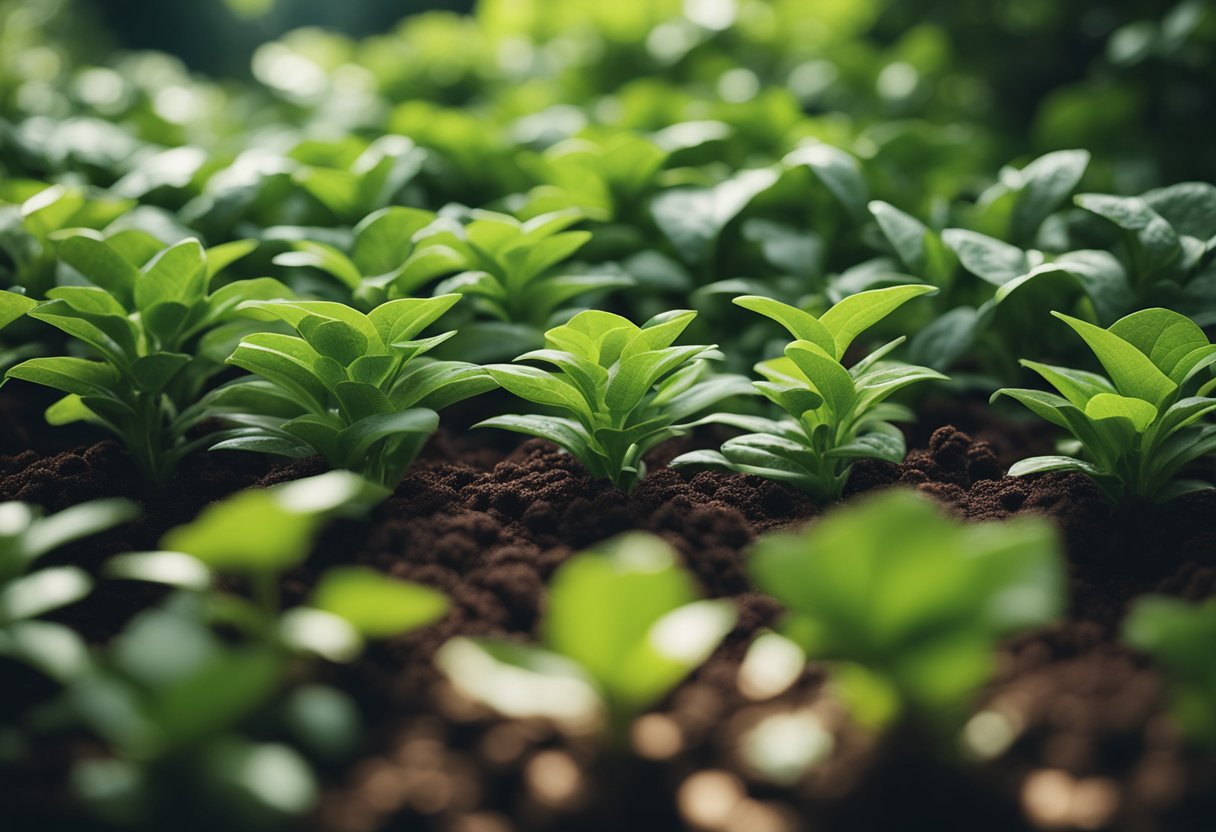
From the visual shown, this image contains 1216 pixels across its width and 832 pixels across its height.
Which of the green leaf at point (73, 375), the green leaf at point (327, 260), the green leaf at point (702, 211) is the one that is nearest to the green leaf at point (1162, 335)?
the green leaf at point (702, 211)

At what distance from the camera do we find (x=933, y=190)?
191cm

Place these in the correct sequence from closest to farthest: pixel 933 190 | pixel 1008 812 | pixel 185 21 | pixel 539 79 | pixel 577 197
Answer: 1. pixel 1008 812
2. pixel 577 197
3. pixel 933 190
4. pixel 539 79
5. pixel 185 21

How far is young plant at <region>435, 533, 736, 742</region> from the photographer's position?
723 mm

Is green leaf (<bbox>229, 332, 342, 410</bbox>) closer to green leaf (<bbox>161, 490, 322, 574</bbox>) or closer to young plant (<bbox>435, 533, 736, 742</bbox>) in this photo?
green leaf (<bbox>161, 490, 322, 574</bbox>)

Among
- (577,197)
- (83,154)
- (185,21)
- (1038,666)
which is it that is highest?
(185,21)

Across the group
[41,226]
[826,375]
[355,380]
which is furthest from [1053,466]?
[41,226]

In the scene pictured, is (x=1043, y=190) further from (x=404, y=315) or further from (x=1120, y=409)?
(x=404, y=315)

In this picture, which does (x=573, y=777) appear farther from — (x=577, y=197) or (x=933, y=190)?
(x=933, y=190)

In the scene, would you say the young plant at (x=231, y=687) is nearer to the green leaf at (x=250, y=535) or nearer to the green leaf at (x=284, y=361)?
the green leaf at (x=250, y=535)

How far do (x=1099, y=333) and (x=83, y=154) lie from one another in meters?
1.95

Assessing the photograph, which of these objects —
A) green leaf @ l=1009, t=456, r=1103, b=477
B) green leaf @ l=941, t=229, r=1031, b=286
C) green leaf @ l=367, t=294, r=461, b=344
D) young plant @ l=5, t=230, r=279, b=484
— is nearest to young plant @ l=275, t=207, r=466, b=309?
young plant @ l=5, t=230, r=279, b=484

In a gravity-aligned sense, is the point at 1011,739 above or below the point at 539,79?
below

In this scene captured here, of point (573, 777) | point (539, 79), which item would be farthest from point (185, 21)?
point (573, 777)

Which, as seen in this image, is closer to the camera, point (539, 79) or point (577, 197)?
point (577, 197)
